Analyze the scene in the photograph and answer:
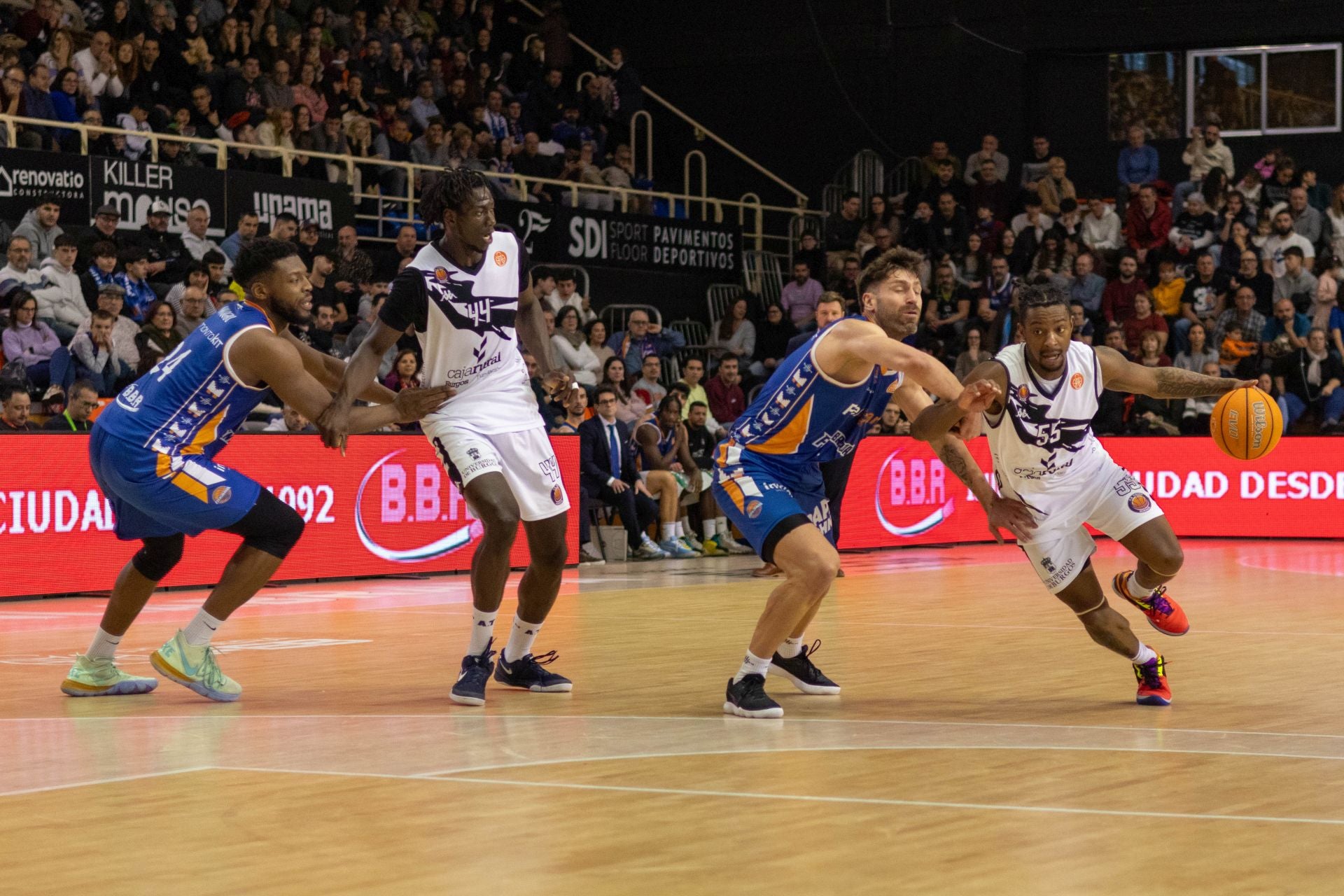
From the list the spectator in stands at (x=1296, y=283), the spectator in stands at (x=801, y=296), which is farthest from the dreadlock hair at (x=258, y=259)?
the spectator in stands at (x=1296, y=283)

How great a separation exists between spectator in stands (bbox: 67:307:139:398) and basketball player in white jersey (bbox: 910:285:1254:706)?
897cm

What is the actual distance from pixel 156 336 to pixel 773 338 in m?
9.10

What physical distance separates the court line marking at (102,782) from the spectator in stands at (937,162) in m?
19.7

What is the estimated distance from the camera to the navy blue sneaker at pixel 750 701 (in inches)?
276

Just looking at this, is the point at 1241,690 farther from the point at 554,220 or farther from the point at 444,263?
the point at 554,220

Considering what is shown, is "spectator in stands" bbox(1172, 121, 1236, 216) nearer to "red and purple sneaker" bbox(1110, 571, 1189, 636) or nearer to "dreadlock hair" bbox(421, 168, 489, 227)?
"red and purple sneaker" bbox(1110, 571, 1189, 636)

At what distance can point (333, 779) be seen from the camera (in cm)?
567

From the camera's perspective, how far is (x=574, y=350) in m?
18.5

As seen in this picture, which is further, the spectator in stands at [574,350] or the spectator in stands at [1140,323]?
the spectator in stands at [1140,323]

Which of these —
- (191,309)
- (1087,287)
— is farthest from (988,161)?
(191,309)

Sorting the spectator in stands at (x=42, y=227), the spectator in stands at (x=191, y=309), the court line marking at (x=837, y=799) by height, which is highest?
the spectator in stands at (x=42, y=227)

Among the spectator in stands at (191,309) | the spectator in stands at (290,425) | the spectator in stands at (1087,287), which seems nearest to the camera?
the spectator in stands at (290,425)

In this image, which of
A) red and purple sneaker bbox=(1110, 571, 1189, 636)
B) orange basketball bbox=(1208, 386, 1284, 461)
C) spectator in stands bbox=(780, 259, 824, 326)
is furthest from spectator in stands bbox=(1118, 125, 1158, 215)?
red and purple sneaker bbox=(1110, 571, 1189, 636)

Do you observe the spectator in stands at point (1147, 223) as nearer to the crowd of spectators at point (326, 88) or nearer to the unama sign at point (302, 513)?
the crowd of spectators at point (326, 88)
